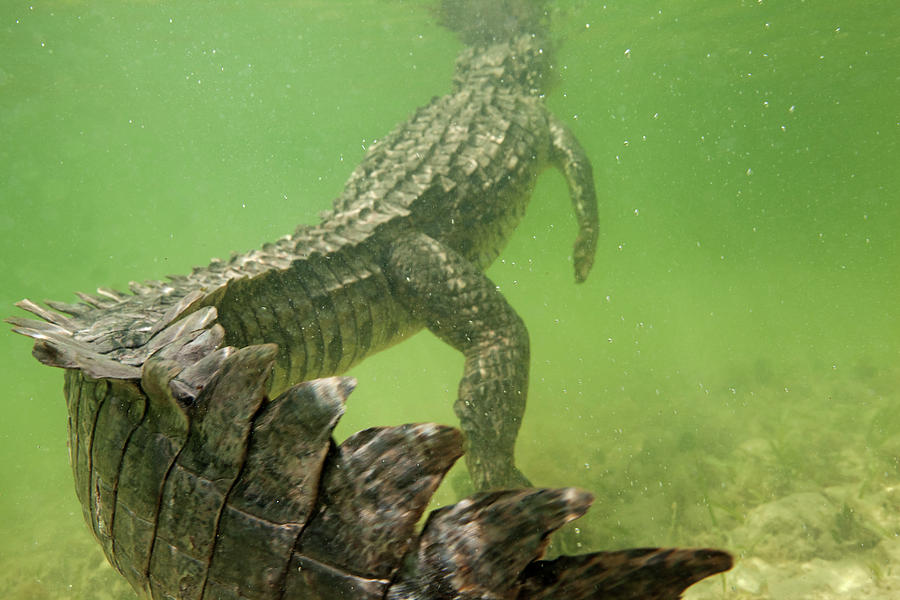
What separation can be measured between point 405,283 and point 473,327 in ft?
1.98

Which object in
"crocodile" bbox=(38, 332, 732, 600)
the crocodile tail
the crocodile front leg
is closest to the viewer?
"crocodile" bbox=(38, 332, 732, 600)

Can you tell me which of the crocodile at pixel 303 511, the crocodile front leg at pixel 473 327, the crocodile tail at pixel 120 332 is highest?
the crocodile front leg at pixel 473 327

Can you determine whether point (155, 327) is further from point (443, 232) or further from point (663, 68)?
point (663, 68)

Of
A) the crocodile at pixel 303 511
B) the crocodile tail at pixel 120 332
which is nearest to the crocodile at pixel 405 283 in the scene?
the crocodile tail at pixel 120 332

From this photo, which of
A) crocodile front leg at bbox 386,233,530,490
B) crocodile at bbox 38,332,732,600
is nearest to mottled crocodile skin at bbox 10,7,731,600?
crocodile at bbox 38,332,732,600

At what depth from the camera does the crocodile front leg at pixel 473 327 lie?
135 inches

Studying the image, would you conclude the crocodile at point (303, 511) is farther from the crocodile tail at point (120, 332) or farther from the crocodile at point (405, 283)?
the crocodile at point (405, 283)

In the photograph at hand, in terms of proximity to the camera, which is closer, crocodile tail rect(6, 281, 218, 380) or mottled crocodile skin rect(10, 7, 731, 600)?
mottled crocodile skin rect(10, 7, 731, 600)

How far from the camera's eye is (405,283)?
3.88m

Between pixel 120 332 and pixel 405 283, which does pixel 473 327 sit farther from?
pixel 120 332

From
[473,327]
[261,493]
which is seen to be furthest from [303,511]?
[473,327]

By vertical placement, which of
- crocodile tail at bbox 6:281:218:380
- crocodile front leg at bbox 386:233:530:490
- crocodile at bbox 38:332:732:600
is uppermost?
crocodile front leg at bbox 386:233:530:490

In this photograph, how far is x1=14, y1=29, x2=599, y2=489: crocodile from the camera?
83.0 inches

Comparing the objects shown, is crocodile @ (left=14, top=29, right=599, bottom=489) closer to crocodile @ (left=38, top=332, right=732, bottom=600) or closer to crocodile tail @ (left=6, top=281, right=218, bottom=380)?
crocodile tail @ (left=6, top=281, right=218, bottom=380)
